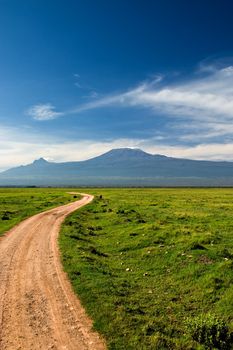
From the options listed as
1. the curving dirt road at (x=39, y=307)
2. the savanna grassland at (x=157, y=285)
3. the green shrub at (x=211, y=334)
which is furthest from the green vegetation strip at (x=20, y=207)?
the green shrub at (x=211, y=334)

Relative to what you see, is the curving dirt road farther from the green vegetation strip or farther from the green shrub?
the green vegetation strip

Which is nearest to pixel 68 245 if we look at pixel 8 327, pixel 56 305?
pixel 56 305

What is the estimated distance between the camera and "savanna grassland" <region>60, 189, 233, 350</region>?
37.2ft

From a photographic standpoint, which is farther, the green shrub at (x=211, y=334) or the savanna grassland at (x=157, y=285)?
the savanna grassland at (x=157, y=285)

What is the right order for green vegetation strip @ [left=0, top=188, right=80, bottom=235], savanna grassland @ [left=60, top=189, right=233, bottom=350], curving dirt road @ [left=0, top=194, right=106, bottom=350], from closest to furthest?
curving dirt road @ [left=0, top=194, right=106, bottom=350], savanna grassland @ [left=60, top=189, right=233, bottom=350], green vegetation strip @ [left=0, top=188, right=80, bottom=235]

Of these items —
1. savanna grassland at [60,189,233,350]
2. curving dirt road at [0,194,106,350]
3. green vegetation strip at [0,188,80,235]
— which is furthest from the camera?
green vegetation strip at [0,188,80,235]

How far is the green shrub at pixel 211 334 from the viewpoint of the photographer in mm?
10953

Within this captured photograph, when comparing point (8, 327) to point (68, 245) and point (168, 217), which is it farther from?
point (168, 217)

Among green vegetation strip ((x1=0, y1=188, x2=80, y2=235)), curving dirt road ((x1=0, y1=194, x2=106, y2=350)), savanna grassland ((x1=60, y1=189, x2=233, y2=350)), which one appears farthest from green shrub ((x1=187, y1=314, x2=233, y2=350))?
green vegetation strip ((x1=0, y1=188, x2=80, y2=235))

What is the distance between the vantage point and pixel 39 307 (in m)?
13.5

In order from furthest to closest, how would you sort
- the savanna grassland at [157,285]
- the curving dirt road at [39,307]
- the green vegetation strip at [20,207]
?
the green vegetation strip at [20,207] < the savanna grassland at [157,285] < the curving dirt road at [39,307]

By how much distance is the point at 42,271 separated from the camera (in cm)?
A: 1834

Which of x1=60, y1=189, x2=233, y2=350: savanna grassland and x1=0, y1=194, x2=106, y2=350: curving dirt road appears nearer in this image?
x1=0, y1=194, x2=106, y2=350: curving dirt road

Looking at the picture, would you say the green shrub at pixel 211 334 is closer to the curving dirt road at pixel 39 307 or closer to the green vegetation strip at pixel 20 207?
the curving dirt road at pixel 39 307
